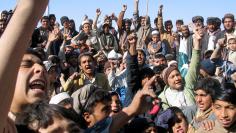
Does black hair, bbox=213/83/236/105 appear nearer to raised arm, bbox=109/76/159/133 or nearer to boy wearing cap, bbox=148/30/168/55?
raised arm, bbox=109/76/159/133

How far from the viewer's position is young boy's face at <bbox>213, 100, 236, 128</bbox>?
306 cm

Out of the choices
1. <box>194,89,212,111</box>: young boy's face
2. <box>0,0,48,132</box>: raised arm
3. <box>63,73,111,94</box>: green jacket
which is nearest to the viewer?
<box>0,0,48,132</box>: raised arm

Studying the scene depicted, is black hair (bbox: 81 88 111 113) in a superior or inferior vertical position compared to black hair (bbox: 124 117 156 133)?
superior

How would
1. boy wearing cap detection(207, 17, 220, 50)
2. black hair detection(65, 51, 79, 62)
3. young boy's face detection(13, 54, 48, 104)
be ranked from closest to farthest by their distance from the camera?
young boy's face detection(13, 54, 48, 104) → black hair detection(65, 51, 79, 62) → boy wearing cap detection(207, 17, 220, 50)

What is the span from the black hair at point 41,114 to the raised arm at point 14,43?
0.88 m

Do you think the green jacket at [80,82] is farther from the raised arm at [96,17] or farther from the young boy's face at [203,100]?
the raised arm at [96,17]

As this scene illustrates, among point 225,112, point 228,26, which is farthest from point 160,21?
point 225,112

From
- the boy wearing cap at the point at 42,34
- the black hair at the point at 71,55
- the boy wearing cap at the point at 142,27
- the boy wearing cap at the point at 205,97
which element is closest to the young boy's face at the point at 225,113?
the boy wearing cap at the point at 205,97

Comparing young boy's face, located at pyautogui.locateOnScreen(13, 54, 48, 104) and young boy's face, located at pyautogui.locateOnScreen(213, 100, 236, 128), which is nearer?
young boy's face, located at pyautogui.locateOnScreen(13, 54, 48, 104)

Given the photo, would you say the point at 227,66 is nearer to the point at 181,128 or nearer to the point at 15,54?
the point at 181,128

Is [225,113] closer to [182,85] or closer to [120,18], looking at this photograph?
[182,85]

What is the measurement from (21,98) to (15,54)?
1.12 metres

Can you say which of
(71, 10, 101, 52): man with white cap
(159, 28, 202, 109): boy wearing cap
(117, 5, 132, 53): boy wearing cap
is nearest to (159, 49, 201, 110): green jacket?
(159, 28, 202, 109): boy wearing cap

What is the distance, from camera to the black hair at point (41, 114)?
182 centimetres
